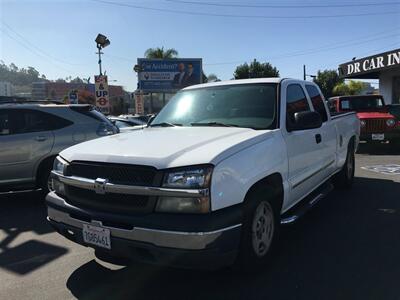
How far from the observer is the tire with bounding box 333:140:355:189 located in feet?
25.5

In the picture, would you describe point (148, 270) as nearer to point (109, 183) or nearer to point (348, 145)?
point (109, 183)

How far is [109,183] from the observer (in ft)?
11.9

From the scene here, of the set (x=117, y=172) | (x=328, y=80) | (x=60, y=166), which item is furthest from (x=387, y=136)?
(x=328, y=80)

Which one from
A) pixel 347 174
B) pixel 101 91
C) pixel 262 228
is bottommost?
pixel 347 174

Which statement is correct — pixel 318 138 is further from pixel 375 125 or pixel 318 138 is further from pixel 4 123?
pixel 375 125

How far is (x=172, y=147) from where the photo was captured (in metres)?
3.81

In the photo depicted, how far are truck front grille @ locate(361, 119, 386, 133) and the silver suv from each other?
9656 millimetres

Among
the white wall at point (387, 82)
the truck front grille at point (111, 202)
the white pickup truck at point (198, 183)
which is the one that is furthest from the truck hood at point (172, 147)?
the white wall at point (387, 82)

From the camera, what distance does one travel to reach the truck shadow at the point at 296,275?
12.4 feet

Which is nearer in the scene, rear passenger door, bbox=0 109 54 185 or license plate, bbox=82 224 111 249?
license plate, bbox=82 224 111 249

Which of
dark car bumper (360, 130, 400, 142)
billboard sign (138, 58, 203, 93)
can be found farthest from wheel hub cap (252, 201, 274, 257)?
billboard sign (138, 58, 203, 93)

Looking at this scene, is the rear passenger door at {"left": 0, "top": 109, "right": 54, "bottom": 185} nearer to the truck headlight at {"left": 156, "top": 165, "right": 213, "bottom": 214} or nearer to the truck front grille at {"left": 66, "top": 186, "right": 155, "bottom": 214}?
the truck front grille at {"left": 66, "top": 186, "right": 155, "bottom": 214}

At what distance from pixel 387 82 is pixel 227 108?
2814 centimetres

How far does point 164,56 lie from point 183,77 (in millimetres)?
9777
